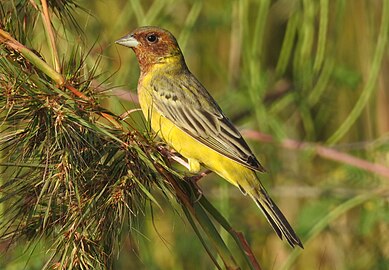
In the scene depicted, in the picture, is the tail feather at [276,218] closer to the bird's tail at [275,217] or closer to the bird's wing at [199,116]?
the bird's tail at [275,217]

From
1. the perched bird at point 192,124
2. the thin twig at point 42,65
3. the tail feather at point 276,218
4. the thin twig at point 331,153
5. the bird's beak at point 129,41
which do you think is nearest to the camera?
the thin twig at point 42,65

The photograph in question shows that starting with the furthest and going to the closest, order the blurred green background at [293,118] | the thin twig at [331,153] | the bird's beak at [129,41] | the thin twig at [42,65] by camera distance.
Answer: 1. the blurred green background at [293,118]
2. the thin twig at [331,153]
3. the bird's beak at [129,41]
4. the thin twig at [42,65]

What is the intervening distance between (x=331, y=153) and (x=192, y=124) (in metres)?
1.36

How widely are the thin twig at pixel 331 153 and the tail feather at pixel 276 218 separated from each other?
128 centimetres

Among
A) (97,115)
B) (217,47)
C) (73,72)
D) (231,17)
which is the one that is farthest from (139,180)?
(217,47)

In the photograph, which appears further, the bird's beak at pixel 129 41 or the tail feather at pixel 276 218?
the bird's beak at pixel 129 41

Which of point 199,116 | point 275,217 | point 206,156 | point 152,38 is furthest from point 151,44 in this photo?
point 275,217

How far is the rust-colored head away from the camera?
428 cm

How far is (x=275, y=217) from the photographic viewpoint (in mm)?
3531

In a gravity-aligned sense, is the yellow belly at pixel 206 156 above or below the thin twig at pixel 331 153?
above

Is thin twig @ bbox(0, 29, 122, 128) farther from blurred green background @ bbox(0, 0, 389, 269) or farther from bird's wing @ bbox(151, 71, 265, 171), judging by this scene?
blurred green background @ bbox(0, 0, 389, 269)

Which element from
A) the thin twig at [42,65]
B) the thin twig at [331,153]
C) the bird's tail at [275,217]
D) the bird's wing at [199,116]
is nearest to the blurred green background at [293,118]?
the thin twig at [331,153]

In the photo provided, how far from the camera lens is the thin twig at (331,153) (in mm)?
4867

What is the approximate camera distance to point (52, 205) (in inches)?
99.3
